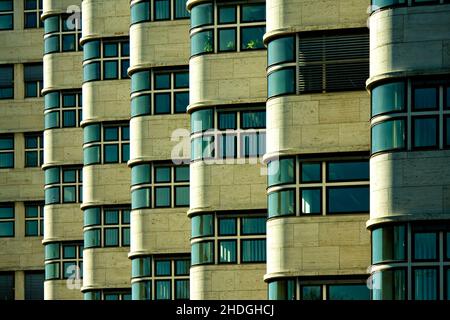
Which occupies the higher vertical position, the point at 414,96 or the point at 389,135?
the point at 414,96

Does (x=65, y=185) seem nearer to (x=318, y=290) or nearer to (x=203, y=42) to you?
(x=203, y=42)

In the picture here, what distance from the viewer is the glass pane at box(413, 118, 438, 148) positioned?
42.6 metres

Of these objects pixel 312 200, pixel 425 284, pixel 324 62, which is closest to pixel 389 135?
pixel 425 284

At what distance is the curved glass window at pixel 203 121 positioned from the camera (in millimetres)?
53469

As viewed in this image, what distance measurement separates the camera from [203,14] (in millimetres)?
53656

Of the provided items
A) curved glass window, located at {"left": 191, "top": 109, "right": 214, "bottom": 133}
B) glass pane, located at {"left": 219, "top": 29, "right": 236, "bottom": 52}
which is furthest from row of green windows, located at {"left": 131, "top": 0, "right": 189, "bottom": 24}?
curved glass window, located at {"left": 191, "top": 109, "right": 214, "bottom": 133}

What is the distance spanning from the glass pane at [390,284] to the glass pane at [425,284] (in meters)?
0.33

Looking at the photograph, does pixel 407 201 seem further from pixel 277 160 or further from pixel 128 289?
pixel 128 289

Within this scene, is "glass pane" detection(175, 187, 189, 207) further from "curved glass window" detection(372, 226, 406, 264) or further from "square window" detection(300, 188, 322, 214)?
"curved glass window" detection(372, 226, 406, 264)

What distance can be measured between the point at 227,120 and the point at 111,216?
47.9 feet

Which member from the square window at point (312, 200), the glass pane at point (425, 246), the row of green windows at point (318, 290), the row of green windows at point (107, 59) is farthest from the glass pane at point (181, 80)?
the glass pane at point (425, 246)

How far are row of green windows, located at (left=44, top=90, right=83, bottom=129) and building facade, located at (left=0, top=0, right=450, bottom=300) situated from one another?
0.15 metres

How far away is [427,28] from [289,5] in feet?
22.8
